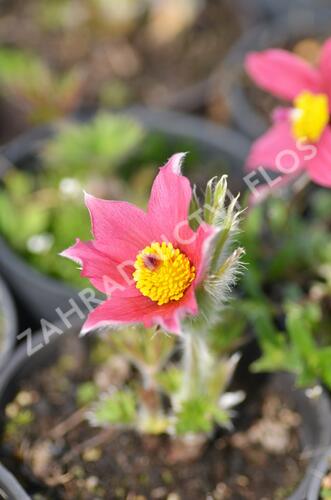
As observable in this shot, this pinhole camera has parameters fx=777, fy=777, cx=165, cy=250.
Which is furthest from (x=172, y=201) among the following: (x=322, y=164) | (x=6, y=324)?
(x=6, y=324)

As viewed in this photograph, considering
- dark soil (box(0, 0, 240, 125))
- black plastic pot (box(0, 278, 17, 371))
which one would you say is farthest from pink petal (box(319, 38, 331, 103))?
dark soil (box(0, 0, 240, 125))

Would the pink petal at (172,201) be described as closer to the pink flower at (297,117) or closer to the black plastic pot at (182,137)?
the pink flower at (297,117)

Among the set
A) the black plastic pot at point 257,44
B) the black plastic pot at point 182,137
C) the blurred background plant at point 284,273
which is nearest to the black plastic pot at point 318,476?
the blurred background plant at point 284,273

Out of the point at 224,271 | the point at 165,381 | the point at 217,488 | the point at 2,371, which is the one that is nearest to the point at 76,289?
the point at 2,371

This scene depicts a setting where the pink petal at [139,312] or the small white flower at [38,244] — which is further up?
the pink petal at [139,312]

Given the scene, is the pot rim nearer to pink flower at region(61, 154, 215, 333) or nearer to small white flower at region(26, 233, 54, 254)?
small white flower at region(26, 233, 54, 254)

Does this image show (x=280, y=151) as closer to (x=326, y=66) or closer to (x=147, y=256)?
(x=326, y=66)
